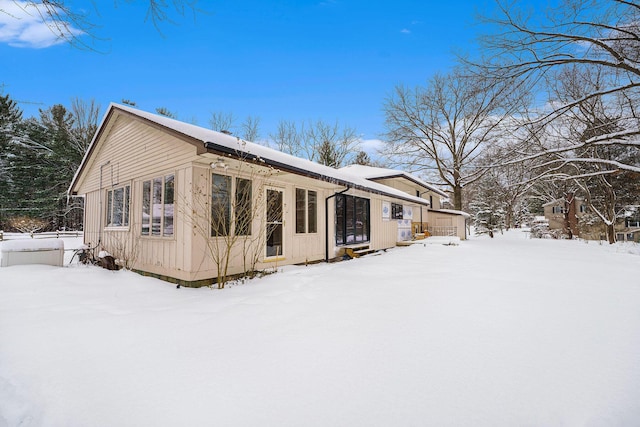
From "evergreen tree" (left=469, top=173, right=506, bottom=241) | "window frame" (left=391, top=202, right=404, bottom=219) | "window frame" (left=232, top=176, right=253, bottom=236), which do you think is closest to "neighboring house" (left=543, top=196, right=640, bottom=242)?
"evergreen tree" (left=469, top=173, right=506, bottom=241)

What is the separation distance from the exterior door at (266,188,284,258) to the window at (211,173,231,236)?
3.97 ft

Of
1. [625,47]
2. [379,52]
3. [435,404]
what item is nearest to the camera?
[435,404]

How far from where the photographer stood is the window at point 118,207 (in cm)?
810

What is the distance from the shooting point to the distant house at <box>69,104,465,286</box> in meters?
5.79

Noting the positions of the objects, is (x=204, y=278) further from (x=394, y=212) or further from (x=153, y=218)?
(x=394, y=212)

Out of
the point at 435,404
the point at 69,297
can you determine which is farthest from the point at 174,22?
the point at 69,297

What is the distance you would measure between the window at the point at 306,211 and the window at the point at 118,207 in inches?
185

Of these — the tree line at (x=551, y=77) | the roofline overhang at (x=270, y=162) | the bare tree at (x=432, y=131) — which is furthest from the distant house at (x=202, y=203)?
the bare tree at (x=432, y=131)

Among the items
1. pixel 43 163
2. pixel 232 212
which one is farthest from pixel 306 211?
pixel 43 163

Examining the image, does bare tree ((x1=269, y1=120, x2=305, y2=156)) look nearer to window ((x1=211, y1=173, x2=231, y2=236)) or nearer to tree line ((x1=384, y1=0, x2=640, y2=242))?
tree line ((x1=384, y1=0, x2=640, y2=242))

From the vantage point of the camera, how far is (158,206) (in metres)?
6.69

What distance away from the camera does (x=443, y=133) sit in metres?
23.8

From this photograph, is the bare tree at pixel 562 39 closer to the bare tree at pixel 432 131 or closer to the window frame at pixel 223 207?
the window frame at pixel 223 207

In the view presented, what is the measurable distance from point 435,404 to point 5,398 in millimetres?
3109
